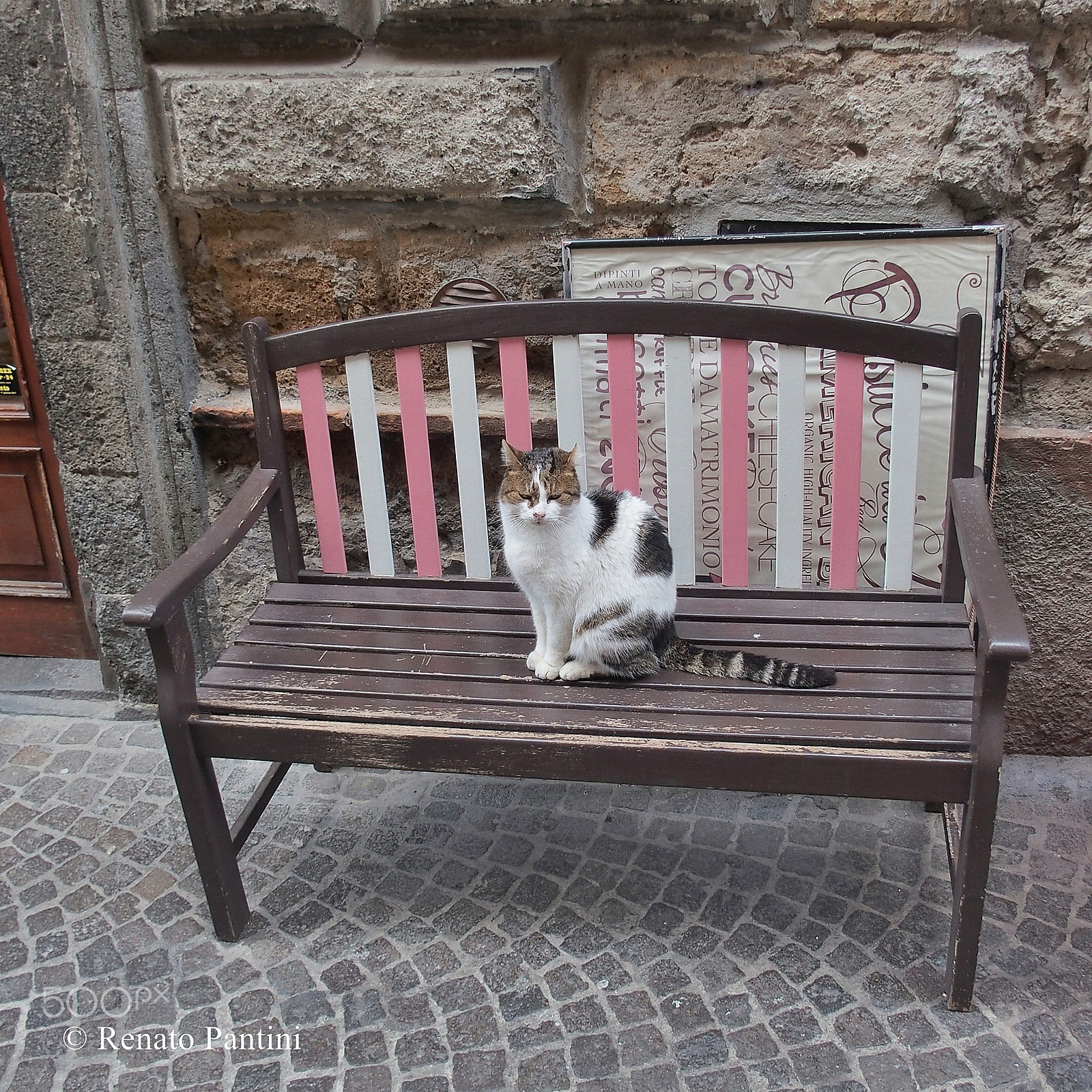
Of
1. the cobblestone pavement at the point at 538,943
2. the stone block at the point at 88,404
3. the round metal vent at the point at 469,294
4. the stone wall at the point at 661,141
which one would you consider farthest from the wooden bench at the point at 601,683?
the stone block at the point at 88,404

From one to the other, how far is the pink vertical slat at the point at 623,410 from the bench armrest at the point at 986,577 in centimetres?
75

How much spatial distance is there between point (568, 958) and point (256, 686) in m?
0.94

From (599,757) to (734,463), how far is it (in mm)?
902

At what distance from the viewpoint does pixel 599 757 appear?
6.16 ft

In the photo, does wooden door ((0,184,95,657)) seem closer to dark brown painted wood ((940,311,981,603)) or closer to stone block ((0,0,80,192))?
stone block ((0,0,80,192))

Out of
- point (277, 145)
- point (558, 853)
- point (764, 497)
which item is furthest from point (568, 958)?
point (277, 145)

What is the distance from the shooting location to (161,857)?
2.50 meters

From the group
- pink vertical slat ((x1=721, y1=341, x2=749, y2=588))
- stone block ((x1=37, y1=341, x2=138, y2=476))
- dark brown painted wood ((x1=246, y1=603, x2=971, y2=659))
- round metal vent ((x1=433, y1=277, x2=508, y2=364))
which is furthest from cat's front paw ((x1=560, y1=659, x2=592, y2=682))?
stone block ((x1=37, y1=341, x2=138, y2=476))

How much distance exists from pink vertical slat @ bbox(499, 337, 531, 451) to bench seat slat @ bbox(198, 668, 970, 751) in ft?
2.35

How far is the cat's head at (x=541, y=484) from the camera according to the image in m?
1.99

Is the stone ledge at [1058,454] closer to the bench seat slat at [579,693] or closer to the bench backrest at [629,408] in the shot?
the bench backrest at [629,408]

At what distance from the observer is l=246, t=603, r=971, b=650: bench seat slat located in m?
2.17

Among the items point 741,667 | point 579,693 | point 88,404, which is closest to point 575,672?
point 579,693

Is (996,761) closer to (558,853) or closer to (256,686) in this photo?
(558,853)
